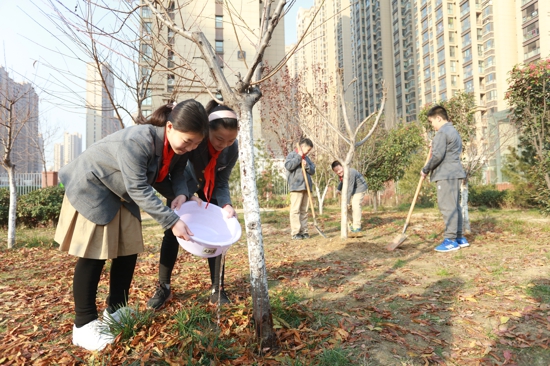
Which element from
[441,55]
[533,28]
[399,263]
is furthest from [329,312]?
[441,55]

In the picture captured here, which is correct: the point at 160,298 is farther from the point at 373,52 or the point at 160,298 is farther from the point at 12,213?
the point at 373,52

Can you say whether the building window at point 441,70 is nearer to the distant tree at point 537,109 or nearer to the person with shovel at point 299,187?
the distant tree at point 537,109

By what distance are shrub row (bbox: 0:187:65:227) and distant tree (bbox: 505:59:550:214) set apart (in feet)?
35.8

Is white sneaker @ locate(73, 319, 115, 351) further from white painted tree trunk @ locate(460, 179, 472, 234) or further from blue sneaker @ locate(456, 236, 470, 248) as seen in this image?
white painted tree trunk @ locate(460, 179, 472, 234)

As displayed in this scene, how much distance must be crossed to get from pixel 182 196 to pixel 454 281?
8.78ft

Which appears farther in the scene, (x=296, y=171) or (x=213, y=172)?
(x=296, y=171)

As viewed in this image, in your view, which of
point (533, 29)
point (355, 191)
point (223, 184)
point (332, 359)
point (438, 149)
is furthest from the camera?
point (533, 29)

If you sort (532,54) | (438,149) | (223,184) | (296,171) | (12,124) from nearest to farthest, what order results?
(223,184)
(438,149)
(12,124)
(296,171)
(532,54)

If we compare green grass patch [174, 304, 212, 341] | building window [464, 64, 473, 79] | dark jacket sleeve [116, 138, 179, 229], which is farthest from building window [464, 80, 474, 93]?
dark jacket sleeve [116, 138, 179, 229]

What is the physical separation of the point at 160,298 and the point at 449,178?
399 centimetres

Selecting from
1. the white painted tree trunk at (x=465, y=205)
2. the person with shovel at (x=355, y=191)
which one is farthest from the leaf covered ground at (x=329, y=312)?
the person with shovel at (x=355, y=191)

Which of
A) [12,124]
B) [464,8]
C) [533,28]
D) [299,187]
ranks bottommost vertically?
[299,187]

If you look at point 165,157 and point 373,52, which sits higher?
point 373,52

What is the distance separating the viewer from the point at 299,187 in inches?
226
